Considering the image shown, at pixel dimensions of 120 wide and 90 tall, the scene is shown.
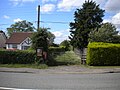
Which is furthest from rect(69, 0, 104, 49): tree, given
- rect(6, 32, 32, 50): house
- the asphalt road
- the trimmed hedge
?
the asphalt road

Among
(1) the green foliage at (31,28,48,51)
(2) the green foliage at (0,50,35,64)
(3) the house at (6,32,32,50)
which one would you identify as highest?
(3) the house at (6,32,32,50)

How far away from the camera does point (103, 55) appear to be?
2727 cm

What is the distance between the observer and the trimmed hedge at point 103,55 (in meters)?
27.1

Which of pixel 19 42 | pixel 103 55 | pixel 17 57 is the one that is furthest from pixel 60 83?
pixel 19 42

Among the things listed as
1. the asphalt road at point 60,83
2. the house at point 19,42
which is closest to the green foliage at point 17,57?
the asphalt road at point 60,83

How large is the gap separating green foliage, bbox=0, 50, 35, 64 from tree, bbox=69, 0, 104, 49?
45210 millimetres

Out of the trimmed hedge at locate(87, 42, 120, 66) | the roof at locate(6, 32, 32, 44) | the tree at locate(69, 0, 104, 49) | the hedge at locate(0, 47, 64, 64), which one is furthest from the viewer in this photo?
the roof at locate(6, 32, 32, 44)

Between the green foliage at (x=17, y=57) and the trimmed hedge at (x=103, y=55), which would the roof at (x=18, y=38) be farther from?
the trimmed hedge at (x=103, y=55)

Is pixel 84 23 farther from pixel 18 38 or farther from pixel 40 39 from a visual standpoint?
pixel 40 39

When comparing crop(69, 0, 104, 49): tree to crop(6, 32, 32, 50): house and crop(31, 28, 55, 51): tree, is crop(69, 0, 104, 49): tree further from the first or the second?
crop(31, 28, 55, 51): tree

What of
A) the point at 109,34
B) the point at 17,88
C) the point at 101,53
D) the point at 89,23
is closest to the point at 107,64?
the point at 101,53

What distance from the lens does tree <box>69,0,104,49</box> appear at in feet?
237

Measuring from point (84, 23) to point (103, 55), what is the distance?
47310 millimetres

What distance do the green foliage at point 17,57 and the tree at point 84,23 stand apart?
148 ft
